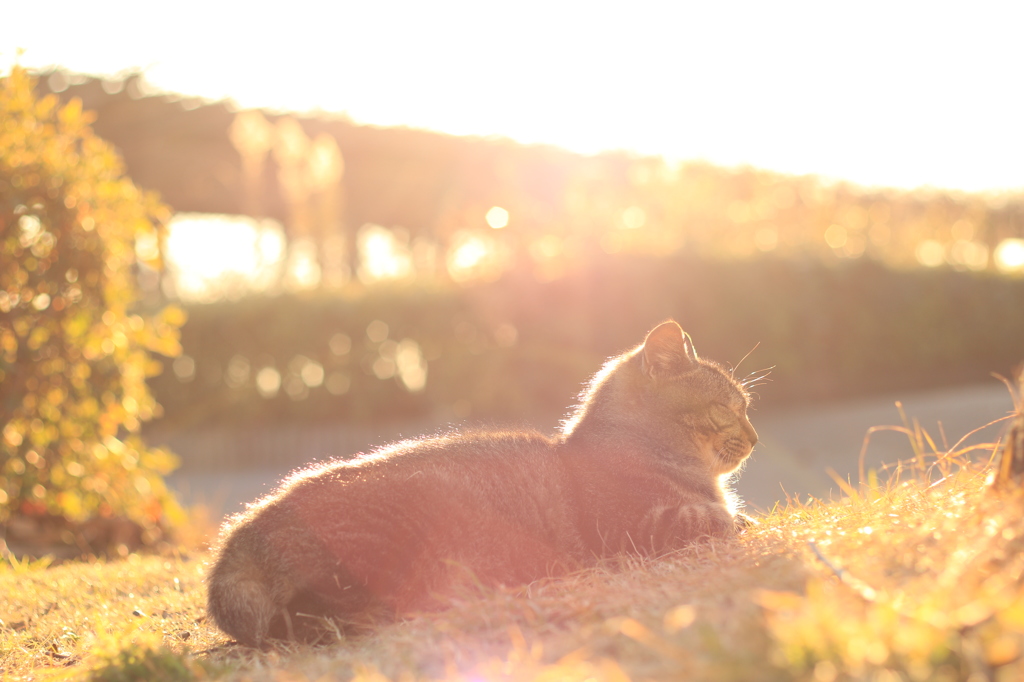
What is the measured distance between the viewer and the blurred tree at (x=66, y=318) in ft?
17.8

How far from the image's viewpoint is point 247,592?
308 cm

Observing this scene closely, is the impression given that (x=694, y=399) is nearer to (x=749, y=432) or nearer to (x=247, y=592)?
(x=749, y=432)

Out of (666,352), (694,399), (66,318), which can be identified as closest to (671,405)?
(694,399)

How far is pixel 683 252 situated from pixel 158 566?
26.6 feet

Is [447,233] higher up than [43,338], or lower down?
higher up

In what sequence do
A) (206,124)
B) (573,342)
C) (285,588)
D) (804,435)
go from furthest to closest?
1. (206,124)
2. (573,342)
3. (804,435)
4. (285,588)

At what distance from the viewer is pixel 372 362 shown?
11641 millimetres

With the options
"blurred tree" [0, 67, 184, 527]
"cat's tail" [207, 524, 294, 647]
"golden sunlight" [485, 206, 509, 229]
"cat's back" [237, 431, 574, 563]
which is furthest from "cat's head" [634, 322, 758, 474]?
"golden sunlight" [485, 206, 509, 229]

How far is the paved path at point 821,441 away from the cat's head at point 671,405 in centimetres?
378

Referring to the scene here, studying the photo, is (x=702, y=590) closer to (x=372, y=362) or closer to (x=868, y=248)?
(x=372, y=362)

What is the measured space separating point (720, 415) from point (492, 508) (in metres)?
1.37

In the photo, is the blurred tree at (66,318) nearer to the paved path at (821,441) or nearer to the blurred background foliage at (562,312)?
the paved path at (821,441)

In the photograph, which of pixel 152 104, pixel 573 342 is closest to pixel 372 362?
pixel 573 342

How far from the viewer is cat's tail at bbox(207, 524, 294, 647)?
3062 mm
